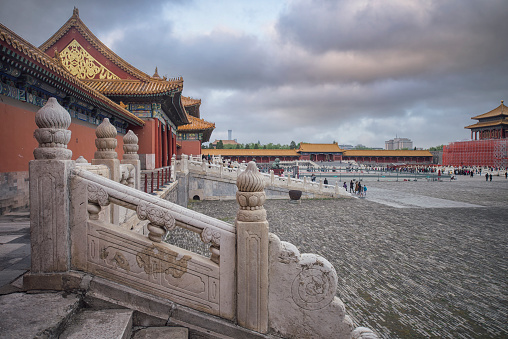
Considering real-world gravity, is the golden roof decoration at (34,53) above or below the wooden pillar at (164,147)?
above

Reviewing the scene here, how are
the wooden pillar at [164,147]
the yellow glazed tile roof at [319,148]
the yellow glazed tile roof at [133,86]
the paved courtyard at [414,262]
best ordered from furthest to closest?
the yellow glazed tile roof at [319,148]
the wooden pillar at [164,147]
the yellow glazed tile roof at [133,86]
the paved courtyard at [414,262]

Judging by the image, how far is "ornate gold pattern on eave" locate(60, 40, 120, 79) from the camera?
49.0 ft

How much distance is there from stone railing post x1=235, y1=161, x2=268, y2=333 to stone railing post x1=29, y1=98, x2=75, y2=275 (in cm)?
153

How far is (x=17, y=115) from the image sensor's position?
22.8 feet

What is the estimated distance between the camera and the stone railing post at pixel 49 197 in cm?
235

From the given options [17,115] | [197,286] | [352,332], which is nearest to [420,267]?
[352,332]

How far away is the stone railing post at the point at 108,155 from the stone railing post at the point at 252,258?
6.82 ft

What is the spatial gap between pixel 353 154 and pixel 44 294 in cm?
6309

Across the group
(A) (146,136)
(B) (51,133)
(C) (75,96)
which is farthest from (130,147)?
(A) (146,136)

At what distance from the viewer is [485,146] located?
51469 mm

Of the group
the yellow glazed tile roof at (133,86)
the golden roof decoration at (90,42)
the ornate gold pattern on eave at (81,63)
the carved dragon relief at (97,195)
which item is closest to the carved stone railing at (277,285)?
the carved dragon relief at (97,195)

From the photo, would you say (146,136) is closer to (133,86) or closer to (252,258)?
(133,86)

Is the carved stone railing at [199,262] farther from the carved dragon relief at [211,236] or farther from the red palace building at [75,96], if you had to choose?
the red palace building at [75,96]

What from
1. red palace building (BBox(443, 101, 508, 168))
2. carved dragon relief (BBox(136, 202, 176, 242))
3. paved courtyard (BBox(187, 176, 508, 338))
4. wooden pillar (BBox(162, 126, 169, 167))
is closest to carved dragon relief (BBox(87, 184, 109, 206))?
carved dragon relief (BBox(136, 202, 176, 242))
